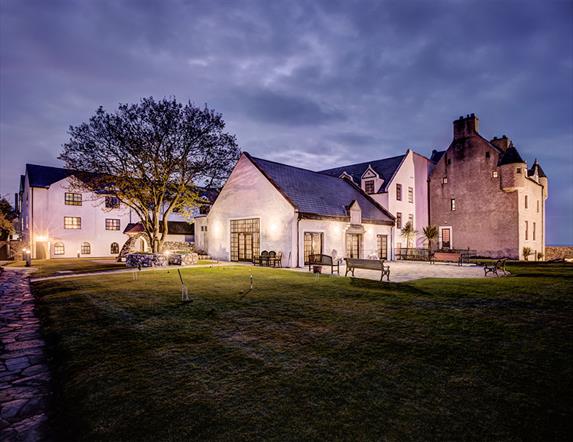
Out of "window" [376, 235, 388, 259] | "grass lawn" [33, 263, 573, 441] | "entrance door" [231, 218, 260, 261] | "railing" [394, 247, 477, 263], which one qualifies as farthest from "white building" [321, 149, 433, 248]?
"grass lawn" [33, 263, 573, 441]

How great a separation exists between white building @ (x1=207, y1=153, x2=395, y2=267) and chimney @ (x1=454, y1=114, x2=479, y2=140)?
1237cm

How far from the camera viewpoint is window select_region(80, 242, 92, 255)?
37.4 meters

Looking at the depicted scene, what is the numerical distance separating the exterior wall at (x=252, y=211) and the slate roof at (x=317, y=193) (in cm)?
77

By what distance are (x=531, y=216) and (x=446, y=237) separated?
7783 millimetres

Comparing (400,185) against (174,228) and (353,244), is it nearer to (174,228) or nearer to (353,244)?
(353,244)

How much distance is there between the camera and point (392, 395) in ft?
13.5

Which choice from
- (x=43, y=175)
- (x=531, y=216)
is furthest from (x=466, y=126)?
(x=43, y=175)

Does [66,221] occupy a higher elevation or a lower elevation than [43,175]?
lower

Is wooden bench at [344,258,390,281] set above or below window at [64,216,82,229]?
below

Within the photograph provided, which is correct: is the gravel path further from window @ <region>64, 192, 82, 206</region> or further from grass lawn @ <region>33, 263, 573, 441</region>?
window @ <region>64, 192, 82, 206</region>

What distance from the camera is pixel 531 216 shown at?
31562mm

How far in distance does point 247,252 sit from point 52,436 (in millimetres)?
21152

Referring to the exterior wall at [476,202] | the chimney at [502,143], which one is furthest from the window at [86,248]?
the chimney at [502,143]

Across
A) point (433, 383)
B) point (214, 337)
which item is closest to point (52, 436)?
point (214, 337)
